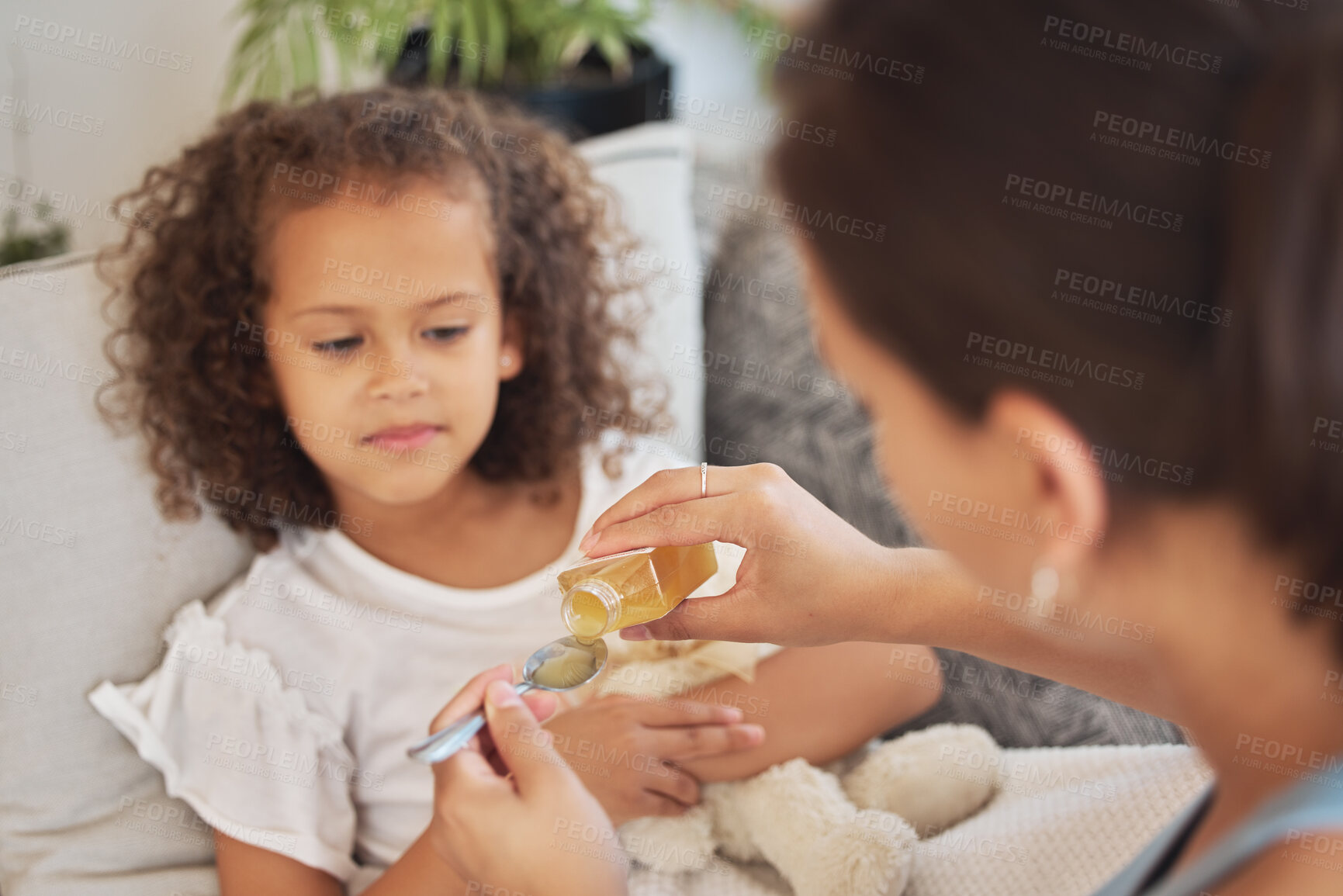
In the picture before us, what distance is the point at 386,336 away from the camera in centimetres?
109

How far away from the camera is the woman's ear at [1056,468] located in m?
0.51

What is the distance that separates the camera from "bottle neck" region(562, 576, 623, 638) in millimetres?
851

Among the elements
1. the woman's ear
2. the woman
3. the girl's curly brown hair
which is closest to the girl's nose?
the girl's curly brown hair

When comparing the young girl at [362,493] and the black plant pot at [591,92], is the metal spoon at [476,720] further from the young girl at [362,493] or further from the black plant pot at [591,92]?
the black plant pot at [591,92]

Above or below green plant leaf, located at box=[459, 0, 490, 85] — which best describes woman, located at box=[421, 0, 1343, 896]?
below

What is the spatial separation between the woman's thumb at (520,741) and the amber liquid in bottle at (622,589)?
0.27ft

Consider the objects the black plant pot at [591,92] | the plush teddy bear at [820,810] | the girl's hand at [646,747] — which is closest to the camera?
the plush teddy bear at [820,810]

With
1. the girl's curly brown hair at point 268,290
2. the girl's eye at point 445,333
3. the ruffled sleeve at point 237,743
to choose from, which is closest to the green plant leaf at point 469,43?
the girl's curly brown hair at point 268,290

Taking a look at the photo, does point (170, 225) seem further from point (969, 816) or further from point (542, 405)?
point (969, 816)

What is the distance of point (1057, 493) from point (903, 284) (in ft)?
0.45

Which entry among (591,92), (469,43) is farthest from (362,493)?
(591,92)

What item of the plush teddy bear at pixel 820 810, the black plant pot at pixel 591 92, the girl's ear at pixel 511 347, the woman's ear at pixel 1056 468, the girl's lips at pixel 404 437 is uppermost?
the black plant pot at pixel 591 92

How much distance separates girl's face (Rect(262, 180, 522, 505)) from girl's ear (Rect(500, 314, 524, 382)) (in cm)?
13

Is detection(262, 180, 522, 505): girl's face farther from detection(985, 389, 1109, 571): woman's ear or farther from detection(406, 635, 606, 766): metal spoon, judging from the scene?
detection(985, 389, 1109, 571): woman's ear
